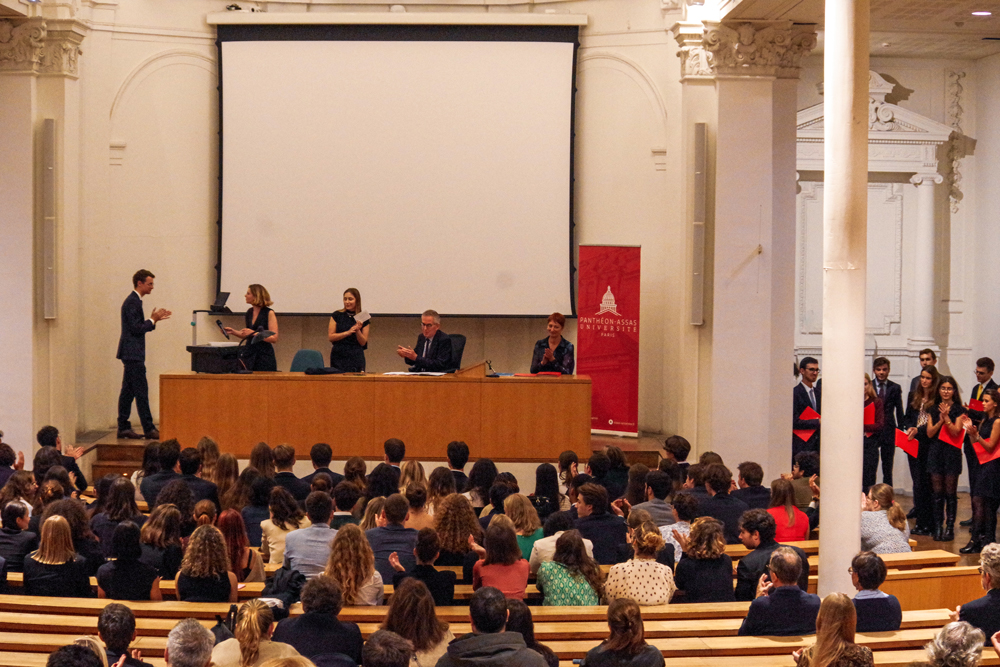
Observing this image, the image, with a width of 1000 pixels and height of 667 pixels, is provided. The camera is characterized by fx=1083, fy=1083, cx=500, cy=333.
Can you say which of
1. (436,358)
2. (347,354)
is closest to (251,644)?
(436,358)

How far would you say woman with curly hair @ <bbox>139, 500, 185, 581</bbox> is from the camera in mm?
5617

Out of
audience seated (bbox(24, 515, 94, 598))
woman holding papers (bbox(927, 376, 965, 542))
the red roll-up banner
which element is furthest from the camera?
the red roll-up banner

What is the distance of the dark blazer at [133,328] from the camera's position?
10.2m

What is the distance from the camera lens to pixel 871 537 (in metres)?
6.72

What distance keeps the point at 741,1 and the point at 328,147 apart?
16.0 feet

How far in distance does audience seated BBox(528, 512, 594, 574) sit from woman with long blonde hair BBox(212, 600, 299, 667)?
6.03 feet

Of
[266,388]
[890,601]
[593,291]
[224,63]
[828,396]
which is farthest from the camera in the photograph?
[224,63]

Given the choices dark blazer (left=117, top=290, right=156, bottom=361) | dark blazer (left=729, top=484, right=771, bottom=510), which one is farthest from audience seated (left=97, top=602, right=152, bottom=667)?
dark blazer (left=117, top=290, right=156, bottom=361)

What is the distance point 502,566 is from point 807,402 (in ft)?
18.5

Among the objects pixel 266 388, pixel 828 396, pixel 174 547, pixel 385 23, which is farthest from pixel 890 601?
pixel 385 23

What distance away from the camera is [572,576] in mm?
5395

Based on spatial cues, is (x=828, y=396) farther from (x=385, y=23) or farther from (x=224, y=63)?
(x=224, y=63)

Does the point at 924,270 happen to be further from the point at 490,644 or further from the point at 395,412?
the point at 490,644

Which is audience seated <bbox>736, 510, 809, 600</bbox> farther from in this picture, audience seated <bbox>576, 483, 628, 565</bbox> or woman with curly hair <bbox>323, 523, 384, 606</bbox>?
woman with curly hair <bbox>323, 523, 384, 606</bbox>
